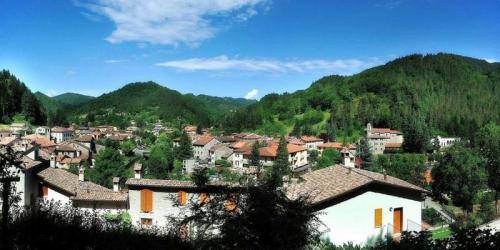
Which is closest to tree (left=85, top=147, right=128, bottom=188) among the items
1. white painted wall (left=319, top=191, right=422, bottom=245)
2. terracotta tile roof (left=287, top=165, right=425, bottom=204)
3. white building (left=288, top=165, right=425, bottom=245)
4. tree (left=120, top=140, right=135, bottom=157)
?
terracotta tile roof (left=287, top=165, right=425, bottom=204)

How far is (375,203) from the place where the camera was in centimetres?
1516

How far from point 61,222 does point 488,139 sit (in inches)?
3450

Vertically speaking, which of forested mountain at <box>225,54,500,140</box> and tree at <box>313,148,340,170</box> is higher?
forested mountain at <box>225,54,500,140</box>

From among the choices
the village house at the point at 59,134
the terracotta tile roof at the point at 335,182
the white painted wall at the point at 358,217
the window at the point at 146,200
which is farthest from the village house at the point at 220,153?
the white painted wall at the point at 358,217

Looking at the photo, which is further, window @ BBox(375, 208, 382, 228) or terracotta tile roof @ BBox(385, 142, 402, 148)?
terracotta tile roof @ BBox(385, 142, 402, 148)

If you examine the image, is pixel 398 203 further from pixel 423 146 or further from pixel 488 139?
pixel 423 146

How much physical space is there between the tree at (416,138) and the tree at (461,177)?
5631 cm

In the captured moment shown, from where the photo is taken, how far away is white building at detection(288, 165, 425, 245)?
47.1 ft

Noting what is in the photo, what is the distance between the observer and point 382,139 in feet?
385

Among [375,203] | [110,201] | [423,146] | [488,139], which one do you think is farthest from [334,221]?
[423,146]

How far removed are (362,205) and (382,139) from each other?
107864mm

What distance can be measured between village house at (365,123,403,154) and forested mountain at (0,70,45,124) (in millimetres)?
100472

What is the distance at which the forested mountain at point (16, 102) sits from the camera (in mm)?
116200

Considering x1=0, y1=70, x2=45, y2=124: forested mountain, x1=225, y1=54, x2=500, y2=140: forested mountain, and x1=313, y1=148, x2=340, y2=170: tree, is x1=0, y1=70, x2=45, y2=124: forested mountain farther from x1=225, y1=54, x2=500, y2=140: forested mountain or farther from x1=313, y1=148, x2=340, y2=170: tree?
x1=313, y1=148, x2=340, y2=170: tree
